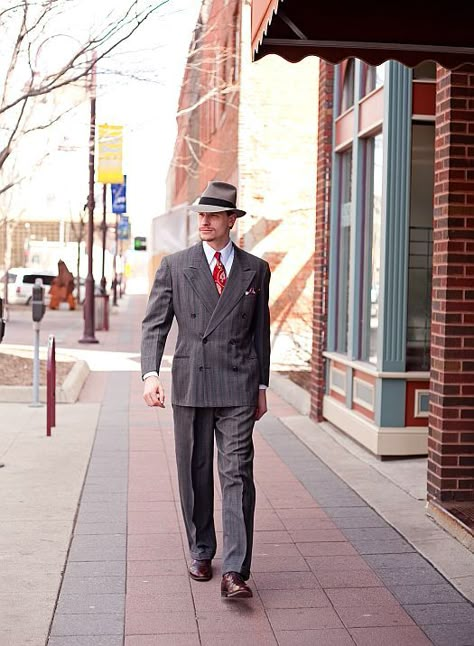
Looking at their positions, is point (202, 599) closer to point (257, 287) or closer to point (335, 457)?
point (257, 287)

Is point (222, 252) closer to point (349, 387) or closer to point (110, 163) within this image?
point (349, 387)

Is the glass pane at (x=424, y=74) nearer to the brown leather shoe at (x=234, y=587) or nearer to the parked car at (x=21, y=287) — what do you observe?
the brown leather shoe at (x=234, y=587)

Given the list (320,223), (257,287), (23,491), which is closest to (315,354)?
(320,223)

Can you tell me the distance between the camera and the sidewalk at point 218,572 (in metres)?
4.95

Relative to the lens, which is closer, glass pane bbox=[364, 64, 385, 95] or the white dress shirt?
the white dress shirt

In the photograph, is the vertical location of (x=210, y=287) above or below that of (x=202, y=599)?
above

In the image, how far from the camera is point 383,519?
7137 mm

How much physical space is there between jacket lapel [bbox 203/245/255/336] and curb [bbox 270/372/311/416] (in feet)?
21.4

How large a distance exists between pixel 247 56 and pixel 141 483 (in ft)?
44.8

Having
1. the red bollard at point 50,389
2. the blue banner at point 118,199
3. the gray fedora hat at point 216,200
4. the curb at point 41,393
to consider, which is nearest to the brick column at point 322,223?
the red bollard at point 50,389

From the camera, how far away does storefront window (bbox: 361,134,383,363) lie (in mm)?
9914

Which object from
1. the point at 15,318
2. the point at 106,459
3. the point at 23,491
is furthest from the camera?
the point at 15,318

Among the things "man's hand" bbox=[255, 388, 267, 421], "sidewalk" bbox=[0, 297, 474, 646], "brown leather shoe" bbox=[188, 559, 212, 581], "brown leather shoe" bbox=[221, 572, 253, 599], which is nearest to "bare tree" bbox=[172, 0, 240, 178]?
"sidewalk" bbox=[0, 297, 474, 646]

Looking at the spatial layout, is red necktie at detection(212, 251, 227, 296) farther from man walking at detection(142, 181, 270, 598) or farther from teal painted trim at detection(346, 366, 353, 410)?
→ teal painted trim at detection(346, 366, 353, 410)
